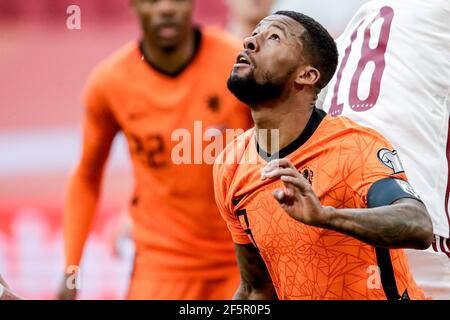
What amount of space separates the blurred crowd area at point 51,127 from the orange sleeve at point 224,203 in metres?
3.47

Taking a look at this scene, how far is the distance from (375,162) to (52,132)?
6752 mm

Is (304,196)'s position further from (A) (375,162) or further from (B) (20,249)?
(B) (20,249)

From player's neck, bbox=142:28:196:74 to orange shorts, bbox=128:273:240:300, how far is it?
3.22ft

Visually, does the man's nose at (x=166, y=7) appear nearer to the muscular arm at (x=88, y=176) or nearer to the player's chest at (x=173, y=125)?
the player's chest at (x=173, y=125)

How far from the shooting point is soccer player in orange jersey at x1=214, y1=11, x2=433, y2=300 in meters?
3.27

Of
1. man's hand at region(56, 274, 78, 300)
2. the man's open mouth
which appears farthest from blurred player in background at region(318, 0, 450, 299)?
man's hand at region(56, 274, 78, 300)

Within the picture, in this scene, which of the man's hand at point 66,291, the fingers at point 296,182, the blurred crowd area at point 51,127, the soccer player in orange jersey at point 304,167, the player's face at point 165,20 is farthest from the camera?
the blurred crowd area at point 51,127

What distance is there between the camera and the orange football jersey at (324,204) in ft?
10.7

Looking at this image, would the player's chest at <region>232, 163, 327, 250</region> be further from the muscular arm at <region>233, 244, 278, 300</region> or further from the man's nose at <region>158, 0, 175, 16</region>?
the man's nose at <region>158, 0, 175, 16</region>

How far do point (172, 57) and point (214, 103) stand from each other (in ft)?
1.09

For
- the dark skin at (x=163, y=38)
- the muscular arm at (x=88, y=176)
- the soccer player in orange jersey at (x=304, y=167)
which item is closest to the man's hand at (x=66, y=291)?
the muscular arm at (x=88, y=176)

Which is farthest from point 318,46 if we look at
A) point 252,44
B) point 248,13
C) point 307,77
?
point 248,13

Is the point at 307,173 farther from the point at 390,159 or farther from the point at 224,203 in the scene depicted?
the point at 224,203

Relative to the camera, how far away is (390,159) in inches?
126
